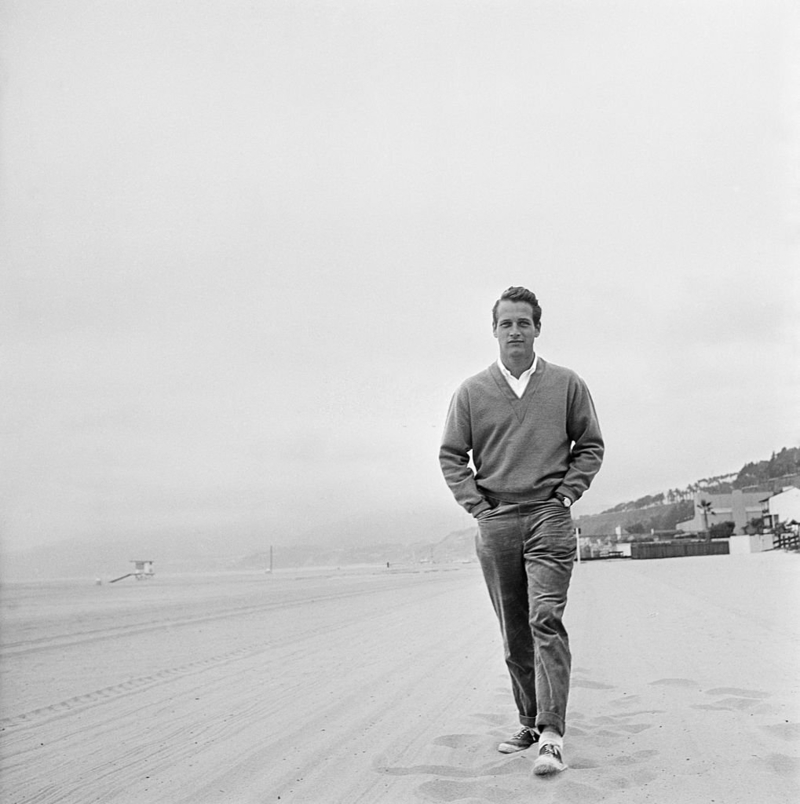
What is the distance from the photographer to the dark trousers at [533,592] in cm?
331

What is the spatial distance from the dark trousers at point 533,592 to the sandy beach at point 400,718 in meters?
0.25

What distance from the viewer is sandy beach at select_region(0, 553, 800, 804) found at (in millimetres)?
3002

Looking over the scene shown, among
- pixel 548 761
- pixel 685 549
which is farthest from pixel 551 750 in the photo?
pixel 685 549

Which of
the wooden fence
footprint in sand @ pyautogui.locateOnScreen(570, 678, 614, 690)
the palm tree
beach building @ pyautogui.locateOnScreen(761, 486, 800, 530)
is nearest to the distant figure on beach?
footprint in sand @ pyautogui.locateOnScreen(570, 678, 614, 690)

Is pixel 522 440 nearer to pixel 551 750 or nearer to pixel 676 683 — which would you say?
pixel 551 750

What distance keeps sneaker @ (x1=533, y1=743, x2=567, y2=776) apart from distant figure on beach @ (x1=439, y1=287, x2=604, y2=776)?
0.48 ft

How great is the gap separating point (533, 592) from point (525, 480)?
1.47 ft

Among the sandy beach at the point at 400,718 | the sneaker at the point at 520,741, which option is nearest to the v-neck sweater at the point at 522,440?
the sneaker at the point at 520,741

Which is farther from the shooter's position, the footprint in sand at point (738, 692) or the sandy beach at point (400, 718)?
the footprint in sand at point (738, 692)

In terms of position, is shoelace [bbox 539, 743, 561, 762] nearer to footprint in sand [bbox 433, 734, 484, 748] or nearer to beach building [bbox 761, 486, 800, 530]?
footprint in sand [bbox 433, 734, 484, 748]

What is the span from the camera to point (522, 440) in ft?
11.4

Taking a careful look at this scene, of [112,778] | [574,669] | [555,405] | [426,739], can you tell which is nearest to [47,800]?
[112,778]

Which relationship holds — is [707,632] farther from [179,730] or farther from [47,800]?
[47,800]

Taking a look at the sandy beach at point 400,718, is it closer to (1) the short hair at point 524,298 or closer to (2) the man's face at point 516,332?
(2) the man's face at point 516,332
